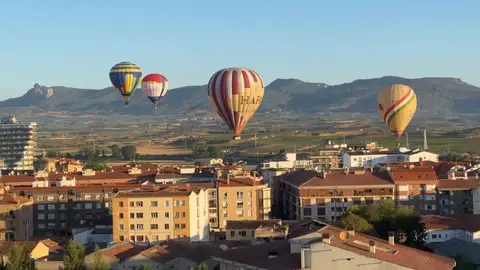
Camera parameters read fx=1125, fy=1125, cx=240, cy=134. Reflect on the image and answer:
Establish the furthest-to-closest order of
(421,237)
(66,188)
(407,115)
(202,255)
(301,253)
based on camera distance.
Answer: (407,115), (66,188), (421,237), (202,255), (301,253)

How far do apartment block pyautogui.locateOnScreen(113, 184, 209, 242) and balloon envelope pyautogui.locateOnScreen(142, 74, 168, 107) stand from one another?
5997 cm

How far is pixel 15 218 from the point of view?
2308 inches

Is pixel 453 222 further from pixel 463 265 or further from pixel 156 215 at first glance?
pixel 463 265

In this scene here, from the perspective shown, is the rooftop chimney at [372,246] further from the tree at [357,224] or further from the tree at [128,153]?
the tree at [128,153]

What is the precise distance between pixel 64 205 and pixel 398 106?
28857mm

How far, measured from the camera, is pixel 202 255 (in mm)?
39875

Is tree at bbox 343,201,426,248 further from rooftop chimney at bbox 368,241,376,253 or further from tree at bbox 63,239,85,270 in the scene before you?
tree at bbox 63,239,85,270

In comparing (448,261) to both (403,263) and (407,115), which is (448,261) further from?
(407,115)

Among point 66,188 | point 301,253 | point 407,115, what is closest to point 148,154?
point 407,115

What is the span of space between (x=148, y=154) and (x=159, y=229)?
10603 cm

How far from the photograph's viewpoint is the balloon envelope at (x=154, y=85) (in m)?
112

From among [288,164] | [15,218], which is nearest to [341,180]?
[15,218]

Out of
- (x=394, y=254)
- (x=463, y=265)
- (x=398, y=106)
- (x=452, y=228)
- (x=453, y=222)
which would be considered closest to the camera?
(x=394, y=254)

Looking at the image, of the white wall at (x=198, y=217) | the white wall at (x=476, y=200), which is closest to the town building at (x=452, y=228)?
the white wall at (x=476, y=200)
